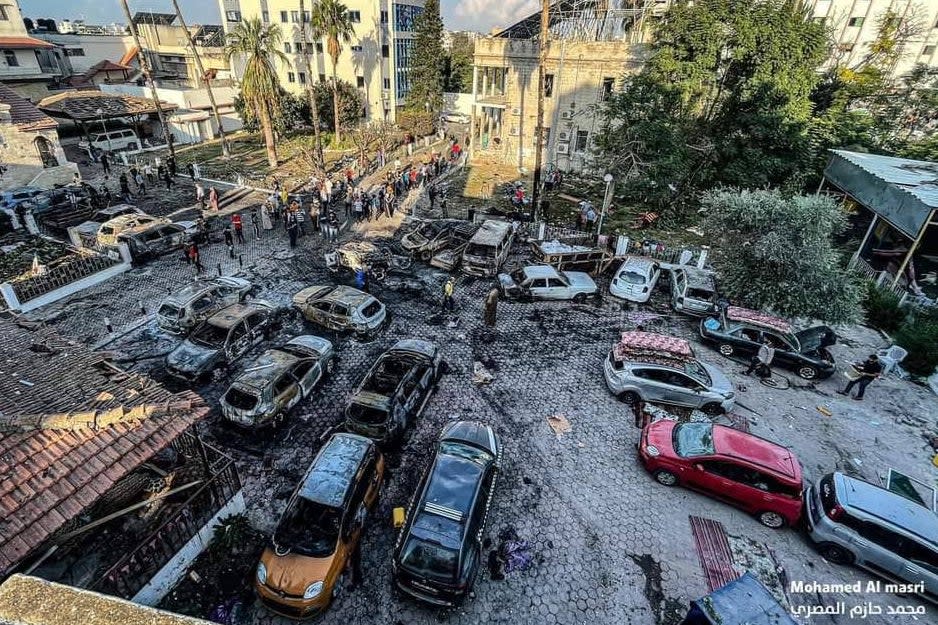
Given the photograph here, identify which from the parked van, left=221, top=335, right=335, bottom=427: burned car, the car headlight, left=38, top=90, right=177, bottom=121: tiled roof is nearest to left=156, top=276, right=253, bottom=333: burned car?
left=221, top=335, right=335, bottom=427: burned car

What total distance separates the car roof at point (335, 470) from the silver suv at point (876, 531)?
9786 mm

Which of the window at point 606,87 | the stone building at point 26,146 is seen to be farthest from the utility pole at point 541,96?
the stone building at point 26,146

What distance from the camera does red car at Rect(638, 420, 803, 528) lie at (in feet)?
31.6

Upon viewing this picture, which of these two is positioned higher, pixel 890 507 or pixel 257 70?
pixel 257 70

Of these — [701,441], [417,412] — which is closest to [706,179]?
[701,441]

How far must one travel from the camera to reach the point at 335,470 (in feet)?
30.3

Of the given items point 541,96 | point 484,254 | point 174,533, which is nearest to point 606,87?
point 541,96

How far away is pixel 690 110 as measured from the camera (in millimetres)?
26625

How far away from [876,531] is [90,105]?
4799 centimetres

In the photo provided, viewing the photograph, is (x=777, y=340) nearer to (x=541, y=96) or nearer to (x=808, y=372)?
(x=808, y=372)

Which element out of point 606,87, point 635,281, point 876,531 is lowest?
point 876,531

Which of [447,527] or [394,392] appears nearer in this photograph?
[447,527]

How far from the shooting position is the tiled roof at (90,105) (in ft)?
105

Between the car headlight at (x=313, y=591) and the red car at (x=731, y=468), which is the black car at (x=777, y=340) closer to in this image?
the red car at (x=731, y=468)
